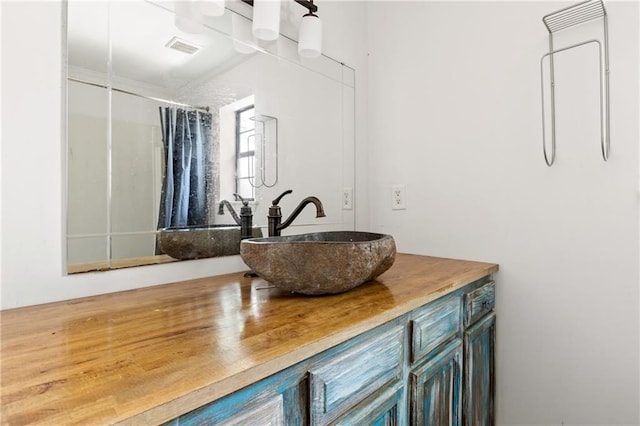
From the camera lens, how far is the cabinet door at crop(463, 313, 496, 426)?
1.17 meters

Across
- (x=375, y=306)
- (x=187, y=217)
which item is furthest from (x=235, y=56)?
(x=375, y=306)

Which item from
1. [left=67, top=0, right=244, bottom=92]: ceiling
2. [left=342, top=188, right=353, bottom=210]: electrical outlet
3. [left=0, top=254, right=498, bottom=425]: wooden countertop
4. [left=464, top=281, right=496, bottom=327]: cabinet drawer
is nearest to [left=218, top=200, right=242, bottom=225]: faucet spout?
[left=0, top=254, right=498, bottom=425]: wooden countertop

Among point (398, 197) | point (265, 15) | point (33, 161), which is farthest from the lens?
point (398, 197)

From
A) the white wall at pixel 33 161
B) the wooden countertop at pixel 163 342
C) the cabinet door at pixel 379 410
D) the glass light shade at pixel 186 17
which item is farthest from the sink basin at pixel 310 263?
the glass light shade at pixel 186 17

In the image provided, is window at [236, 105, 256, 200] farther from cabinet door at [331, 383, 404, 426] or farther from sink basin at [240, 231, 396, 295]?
cabinet door at [331, 383, 404, 426]

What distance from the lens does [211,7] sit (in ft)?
3.52

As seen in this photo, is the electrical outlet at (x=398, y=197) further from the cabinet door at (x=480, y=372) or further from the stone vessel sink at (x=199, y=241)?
the stone vessel sink at (x=199, y=241)

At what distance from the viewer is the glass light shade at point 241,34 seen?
123 cm

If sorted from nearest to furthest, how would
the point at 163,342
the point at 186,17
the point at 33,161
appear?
the point at 163,342
the point at 33,161
the point at 186,17

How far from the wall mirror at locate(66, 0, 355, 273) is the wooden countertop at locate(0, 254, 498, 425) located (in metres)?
0.22

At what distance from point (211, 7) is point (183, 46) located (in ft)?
0.49

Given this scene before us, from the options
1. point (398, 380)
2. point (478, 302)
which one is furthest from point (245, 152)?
point (478, 302)

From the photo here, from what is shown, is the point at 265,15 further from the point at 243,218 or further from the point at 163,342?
the point at 163,342

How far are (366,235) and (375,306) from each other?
46 cm
